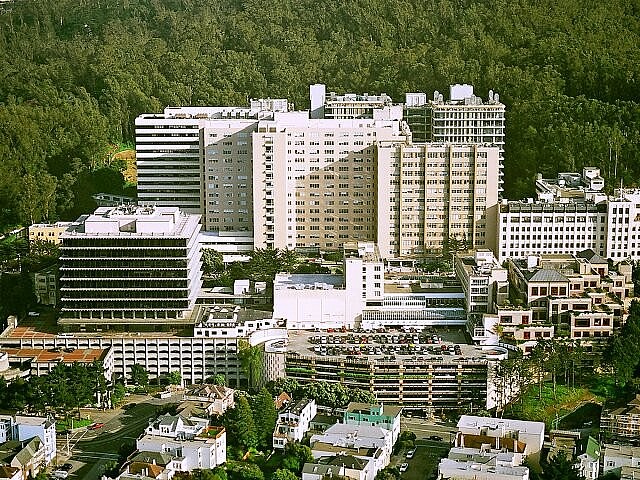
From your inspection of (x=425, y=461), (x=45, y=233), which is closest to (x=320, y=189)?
(x=45, y=233)

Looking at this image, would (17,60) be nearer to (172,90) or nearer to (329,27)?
(172,90)

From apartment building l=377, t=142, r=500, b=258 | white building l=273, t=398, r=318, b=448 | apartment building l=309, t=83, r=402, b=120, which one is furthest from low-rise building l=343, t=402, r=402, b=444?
apartment building l=309, t=83, r=402, b=120

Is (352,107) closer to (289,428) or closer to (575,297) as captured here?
(575,297)

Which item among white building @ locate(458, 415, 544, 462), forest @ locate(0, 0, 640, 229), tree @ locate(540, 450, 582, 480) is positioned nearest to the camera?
tree @ locate(540, 450, 582, 480)

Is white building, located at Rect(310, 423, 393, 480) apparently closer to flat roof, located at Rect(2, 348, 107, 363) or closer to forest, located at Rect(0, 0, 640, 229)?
flat roof, located at Rect(2, 348, 107, 363)

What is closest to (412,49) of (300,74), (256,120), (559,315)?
(300,74)

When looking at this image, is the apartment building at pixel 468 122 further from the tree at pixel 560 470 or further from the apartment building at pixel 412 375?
the tree at pixel 560 470
